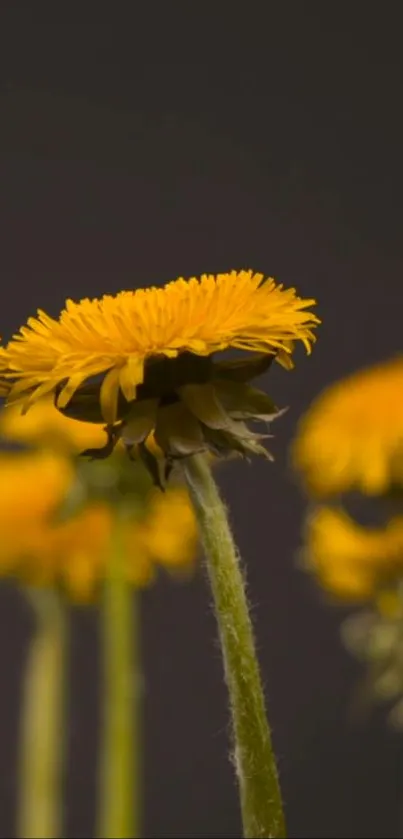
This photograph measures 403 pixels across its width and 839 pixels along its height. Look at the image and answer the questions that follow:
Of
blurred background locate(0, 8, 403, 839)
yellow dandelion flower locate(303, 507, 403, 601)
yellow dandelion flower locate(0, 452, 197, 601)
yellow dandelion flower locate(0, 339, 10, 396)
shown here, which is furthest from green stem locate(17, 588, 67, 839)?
blurred background locate(0, 8, 403, 839)

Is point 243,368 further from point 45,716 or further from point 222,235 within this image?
point 222,235

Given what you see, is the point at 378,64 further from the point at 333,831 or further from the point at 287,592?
the point at 333,831

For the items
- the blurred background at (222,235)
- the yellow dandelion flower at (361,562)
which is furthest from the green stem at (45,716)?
the blurred background at (222,235)

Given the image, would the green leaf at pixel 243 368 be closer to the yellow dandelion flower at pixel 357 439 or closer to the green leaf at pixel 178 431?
the green leaf at pixel 178 431

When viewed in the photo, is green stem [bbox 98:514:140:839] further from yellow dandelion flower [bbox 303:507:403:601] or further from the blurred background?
the blurred background

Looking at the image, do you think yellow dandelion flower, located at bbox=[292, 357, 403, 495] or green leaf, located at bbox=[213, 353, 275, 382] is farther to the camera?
yellow dandelion flower, located at bbox=[292, 357, 403, 495]

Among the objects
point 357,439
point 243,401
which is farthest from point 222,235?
point 243,401
